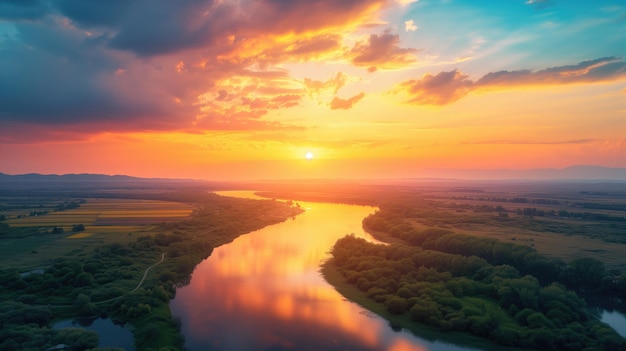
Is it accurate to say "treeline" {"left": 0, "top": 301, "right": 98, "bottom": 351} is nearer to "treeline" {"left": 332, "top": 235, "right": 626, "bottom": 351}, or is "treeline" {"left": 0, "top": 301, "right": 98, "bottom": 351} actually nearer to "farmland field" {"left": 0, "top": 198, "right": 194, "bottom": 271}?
"farmland field" {"left": 0, "top": 198, "right": 194, "bottom": 271}

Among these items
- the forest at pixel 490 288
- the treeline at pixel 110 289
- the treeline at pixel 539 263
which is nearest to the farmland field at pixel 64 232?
the treeline at pixel 110 289

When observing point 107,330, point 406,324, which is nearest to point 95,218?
point 107,330

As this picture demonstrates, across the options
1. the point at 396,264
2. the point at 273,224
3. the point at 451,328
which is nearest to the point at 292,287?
the point at 396,264

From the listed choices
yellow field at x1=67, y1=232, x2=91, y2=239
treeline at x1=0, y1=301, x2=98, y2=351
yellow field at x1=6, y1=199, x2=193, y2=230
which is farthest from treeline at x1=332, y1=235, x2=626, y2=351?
yellow field at x1=6, y1=199, x2=193, y2=230

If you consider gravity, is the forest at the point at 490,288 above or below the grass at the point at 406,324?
above

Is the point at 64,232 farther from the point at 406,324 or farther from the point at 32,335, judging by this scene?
the point at 406,324

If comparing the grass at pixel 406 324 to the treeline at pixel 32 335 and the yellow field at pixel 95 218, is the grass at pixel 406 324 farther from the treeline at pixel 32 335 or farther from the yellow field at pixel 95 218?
the yellow field at pixel 95 218
